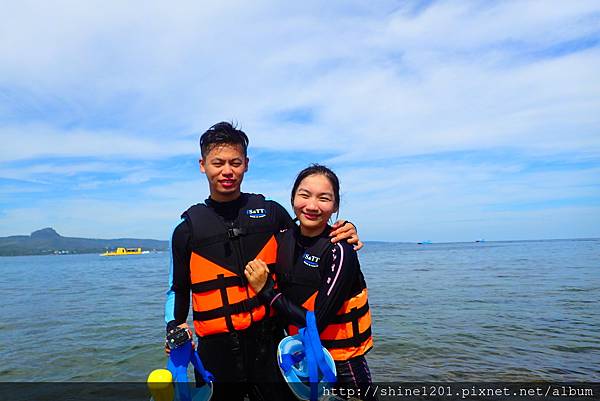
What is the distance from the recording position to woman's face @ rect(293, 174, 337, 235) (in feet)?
10.7

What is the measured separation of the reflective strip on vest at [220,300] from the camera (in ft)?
10.5

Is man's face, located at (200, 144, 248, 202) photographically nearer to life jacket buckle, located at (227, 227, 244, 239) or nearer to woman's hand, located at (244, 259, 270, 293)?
life jacket buckle, located at (227, 227, 244, 239)

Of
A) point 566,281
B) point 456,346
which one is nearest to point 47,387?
point 456,346

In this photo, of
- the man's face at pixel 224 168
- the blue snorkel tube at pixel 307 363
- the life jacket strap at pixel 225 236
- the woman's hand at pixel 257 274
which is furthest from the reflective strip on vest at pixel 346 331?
the man's face at pixel 224 168

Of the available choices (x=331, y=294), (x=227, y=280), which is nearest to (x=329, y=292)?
(x=331, y=294)

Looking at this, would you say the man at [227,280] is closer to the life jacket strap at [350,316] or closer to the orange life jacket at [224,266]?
the orange life jacket at [224,266]

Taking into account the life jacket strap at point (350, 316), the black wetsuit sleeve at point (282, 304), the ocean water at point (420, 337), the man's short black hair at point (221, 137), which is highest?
the man's short black hair at point (221, 137)

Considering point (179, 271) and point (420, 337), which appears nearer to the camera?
point (179, 271)

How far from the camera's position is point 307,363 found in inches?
112

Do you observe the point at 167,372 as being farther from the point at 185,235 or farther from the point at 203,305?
the point at 185,235

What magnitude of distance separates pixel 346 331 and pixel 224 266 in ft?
3.54

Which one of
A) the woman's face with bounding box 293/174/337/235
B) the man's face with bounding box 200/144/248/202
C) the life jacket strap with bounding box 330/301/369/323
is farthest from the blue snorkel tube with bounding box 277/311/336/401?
the man's face with bounding box 200/144/248/202

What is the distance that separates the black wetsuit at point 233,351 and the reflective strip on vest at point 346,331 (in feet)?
0.99

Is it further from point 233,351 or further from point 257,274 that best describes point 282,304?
point 233,351
